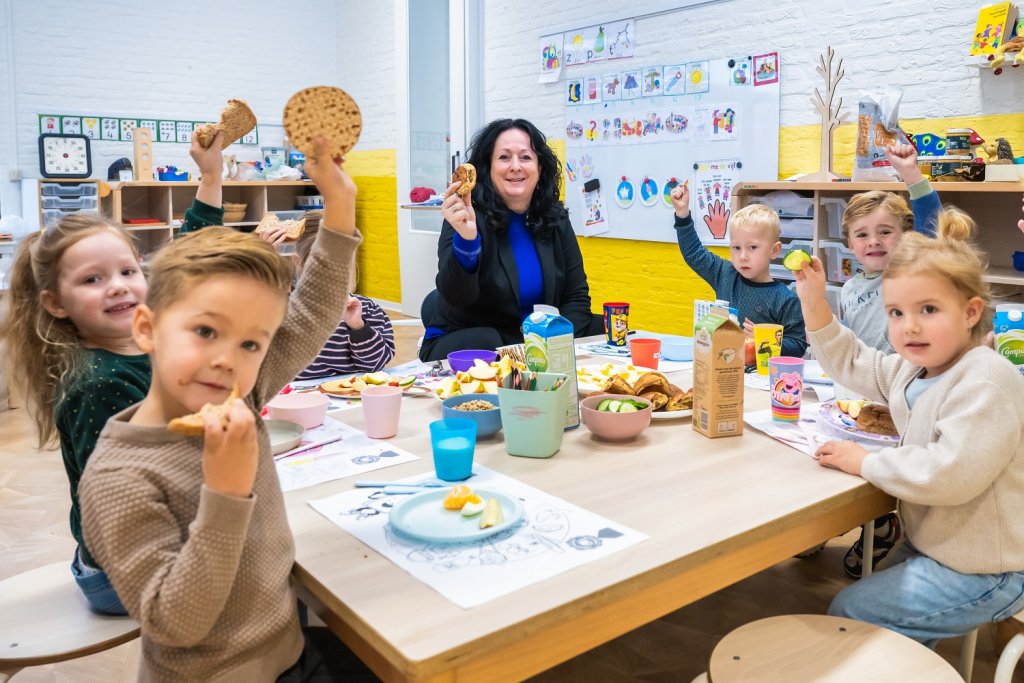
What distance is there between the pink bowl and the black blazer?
127 cm

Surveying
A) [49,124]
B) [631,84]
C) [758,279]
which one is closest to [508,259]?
[758,279]

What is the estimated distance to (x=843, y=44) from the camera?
4.44 m

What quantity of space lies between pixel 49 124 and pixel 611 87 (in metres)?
4.80

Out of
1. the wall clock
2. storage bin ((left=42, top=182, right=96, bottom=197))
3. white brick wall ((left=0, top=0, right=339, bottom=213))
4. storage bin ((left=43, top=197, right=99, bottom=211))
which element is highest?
white brick wall ((left=0, top=0, right=339, bottom=213))

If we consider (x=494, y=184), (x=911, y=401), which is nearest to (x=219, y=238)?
(x=911, y=401)

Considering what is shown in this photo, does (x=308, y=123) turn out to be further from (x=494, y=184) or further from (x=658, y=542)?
(x=494, y=184)

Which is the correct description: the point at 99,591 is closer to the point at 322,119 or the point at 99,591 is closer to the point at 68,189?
the point at 322,119

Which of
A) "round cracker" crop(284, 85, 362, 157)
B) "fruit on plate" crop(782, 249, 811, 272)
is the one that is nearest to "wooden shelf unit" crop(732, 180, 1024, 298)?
"fruit on plate" crop(782, 249, 811, 272)

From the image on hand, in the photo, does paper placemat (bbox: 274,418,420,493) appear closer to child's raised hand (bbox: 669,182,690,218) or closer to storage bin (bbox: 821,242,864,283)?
child's raised hand (bbox: 669,182,690,218)

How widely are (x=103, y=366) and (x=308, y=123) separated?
607 millimetres

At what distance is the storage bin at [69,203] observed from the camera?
6.77 metres

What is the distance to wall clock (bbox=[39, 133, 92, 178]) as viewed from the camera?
22.8 ft

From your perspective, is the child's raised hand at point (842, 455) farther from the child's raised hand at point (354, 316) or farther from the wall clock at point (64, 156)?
the wall clock at point (64, 156)

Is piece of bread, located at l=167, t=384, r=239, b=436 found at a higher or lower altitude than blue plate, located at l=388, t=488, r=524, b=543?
higher
